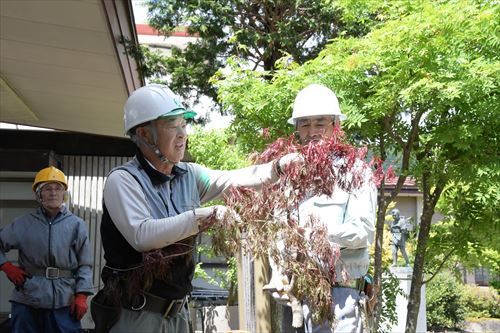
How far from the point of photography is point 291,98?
15.9 ft

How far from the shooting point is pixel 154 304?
2.33 metres

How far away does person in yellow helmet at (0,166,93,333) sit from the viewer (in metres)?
4.77

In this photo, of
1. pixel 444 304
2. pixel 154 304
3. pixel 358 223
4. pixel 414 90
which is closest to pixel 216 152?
pixel 414 90

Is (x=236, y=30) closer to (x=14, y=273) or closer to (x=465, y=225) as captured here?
(x=465, y=225)

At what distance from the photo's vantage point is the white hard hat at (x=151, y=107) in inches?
93.4

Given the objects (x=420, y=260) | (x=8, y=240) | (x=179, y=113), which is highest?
(x=179, y=113)

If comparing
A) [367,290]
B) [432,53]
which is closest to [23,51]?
[432,53]

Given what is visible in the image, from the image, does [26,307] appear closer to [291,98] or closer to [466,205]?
[291,98]

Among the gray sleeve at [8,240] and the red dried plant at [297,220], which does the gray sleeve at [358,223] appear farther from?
the gray sleeve at [8,240]

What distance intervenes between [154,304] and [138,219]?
1.19 ft

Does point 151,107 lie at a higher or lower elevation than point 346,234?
higher

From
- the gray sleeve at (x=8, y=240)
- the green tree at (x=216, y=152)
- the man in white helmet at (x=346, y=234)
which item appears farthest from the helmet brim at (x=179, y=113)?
the green tree at (x=216, y=152)

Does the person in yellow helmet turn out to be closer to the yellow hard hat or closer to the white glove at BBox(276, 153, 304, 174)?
the yellow hard hat

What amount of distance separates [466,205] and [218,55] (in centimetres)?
673
